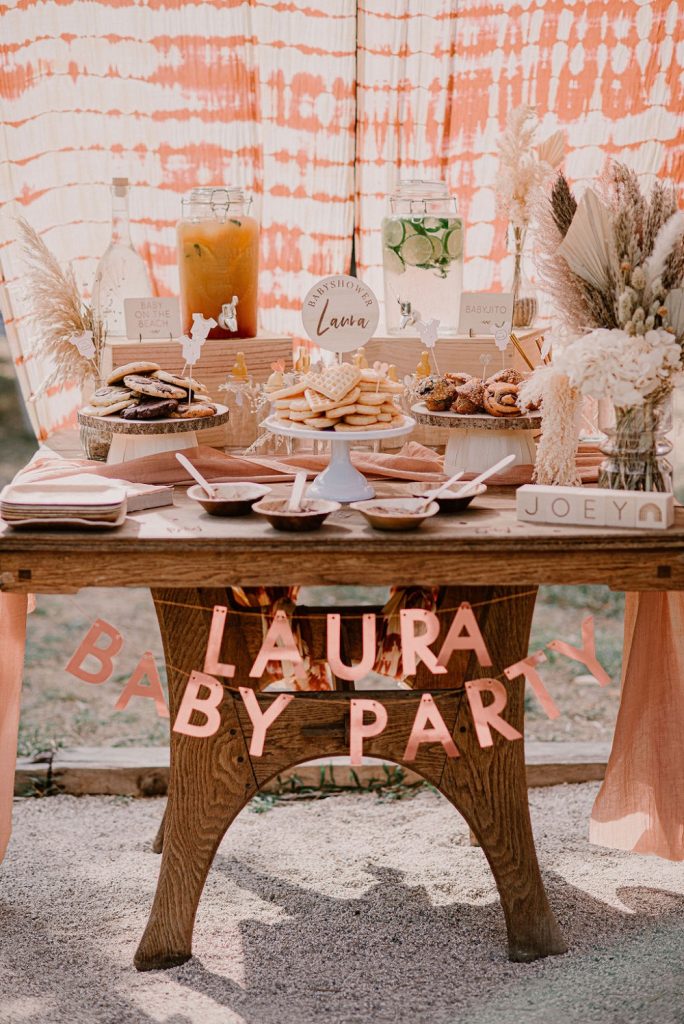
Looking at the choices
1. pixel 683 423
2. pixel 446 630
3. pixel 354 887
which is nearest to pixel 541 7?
pixel 683 423

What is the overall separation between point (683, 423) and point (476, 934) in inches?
43.6

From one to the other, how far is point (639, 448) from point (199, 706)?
2.80ft

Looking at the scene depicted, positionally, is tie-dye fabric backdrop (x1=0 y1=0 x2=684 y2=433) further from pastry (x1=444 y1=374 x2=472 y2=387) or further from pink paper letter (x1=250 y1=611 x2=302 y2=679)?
pink paper letter (x1=250 y1=611 x2=302 y2=679)

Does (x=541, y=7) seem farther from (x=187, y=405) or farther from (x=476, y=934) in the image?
(x=476, y=934)

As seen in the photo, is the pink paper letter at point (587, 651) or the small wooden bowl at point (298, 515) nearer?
the small wooden bowl at point (298, 515)

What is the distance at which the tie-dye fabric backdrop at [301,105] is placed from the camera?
2633 millimetres

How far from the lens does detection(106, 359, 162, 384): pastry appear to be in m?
2.21

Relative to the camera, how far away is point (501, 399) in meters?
2.09

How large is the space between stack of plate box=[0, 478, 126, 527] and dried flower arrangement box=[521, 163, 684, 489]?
711 mm

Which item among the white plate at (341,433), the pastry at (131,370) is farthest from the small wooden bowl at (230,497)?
the pastry at (131,370)

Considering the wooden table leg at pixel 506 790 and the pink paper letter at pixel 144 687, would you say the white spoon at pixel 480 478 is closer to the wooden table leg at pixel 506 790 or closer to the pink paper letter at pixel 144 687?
the wooden table leg at pixel 506 790

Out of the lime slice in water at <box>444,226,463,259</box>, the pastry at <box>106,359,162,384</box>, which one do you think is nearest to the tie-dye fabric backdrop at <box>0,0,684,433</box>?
the lime slice in water at <box>444,226,463,259</box>

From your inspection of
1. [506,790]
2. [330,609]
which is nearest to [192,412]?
[330,609]

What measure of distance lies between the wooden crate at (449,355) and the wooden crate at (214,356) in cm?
22
